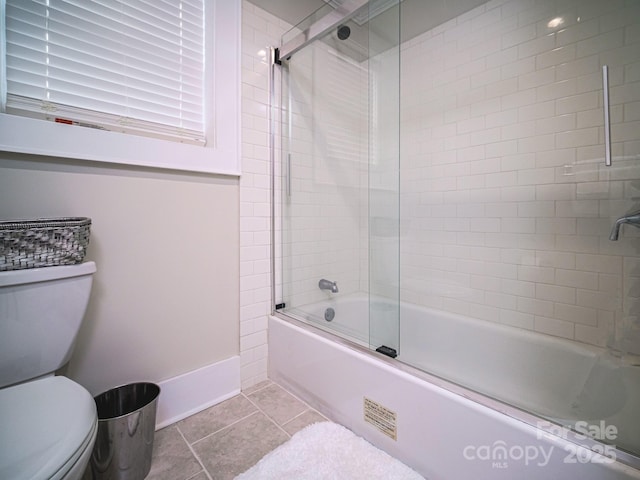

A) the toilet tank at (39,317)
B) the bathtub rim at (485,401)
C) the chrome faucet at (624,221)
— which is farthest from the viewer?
the chrome faucet at (624,221)

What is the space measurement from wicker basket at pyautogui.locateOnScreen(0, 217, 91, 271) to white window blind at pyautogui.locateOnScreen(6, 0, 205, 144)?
1.64ft

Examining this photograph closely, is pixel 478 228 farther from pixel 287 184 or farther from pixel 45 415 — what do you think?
pixel 45 415

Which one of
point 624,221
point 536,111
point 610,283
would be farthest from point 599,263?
point 536,111

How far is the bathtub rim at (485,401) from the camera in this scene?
2.52 ft

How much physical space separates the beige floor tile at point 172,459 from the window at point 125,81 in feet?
4.11

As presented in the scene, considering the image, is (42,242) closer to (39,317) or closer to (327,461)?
(39,317)

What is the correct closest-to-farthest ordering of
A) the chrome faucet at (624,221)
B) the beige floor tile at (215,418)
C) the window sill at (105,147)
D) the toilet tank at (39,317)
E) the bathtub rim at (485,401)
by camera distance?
the bathtub rim at (485,401), the toilet tank at (39,317), the window sill at (105,147), the chrome faucet at (624,221), the beige floor tile at (215,418)

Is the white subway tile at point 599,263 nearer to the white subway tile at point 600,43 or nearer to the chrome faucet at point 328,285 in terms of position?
the white subway tile at point 600,43

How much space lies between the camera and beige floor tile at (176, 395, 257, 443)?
134cm

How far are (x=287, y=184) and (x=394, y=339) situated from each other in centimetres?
112

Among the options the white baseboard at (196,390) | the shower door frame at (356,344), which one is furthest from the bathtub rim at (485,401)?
the white baseboard at (196,390)

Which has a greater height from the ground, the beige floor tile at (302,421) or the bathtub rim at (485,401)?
the bathtub rim at (485,401)

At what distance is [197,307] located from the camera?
1504 mm

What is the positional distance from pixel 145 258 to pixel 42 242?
1.32 feet
